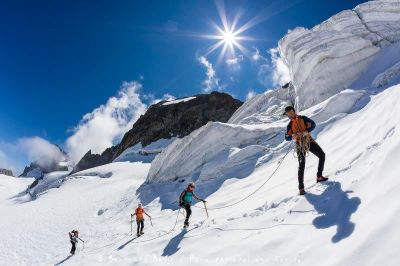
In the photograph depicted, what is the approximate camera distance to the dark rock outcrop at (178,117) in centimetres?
8438

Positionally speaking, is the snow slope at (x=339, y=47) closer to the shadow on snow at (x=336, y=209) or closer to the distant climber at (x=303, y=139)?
the distant climber at (x=303, y=139)

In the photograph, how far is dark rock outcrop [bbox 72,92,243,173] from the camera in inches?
3322

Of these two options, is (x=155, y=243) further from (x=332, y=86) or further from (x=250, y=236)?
(x=332, y=86)

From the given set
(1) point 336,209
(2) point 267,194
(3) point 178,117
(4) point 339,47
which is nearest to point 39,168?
(3) point 178,117

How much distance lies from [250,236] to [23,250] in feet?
72.8

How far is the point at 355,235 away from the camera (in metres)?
5.98

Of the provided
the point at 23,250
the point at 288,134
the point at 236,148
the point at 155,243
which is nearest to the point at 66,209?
the point at 23,250

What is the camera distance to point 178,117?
286 feet

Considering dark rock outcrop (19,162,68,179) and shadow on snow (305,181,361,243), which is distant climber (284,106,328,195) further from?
dark rock outcrop (19,162,68,179)

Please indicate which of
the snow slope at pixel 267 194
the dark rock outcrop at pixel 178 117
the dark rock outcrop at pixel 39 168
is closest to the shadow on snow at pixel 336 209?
the snow slope at pixel 267 194

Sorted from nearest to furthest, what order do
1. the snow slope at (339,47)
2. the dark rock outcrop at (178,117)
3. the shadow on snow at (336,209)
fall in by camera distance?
the shadow on snow at (336,209) → the snow slope at (339,47) → the dark rock outcrop at (178,117)

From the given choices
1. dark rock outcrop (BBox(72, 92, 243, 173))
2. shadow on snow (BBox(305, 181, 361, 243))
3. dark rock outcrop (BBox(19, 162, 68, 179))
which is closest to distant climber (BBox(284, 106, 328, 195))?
shadow on snow (BBox(305, 181, 361, 243))

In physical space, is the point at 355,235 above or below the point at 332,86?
below

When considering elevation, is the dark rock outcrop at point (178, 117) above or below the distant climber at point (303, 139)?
above
